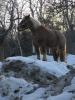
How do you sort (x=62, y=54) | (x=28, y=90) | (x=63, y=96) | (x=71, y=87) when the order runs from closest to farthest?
1. (x=63, y=96)
2. (x=71, y=87)
3. (x=28, y=90)
4. (x=62, y=54)

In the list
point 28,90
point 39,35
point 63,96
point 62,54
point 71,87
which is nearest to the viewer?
point 63,96

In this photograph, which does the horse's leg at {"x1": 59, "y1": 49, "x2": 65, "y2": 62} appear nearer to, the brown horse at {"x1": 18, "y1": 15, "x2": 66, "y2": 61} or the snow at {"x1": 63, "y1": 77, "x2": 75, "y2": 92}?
the brown horse at {"x1": 18, "y1": 15, "x2": 66, "y2": 61}

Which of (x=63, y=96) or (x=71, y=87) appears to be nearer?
(x=63, y=96)

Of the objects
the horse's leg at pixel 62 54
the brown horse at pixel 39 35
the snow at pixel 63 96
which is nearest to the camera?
the snow at pixel 63 96

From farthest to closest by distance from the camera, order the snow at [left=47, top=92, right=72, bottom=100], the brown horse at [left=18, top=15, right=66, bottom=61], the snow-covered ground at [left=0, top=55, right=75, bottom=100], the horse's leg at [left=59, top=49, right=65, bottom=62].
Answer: the horse's leg at [left=59, top=49, right=65, bottom=62] → the brown horse at [left=18, top=15, right=66, bottom=61] → the snow-covered ground at [left=0, top=55, right=75, bottom=100] → the snow at [left=47, top=92, right=72, bottom=100]

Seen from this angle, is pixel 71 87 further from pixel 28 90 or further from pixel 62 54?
pixel 62 54

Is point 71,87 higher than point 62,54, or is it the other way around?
point 71,87

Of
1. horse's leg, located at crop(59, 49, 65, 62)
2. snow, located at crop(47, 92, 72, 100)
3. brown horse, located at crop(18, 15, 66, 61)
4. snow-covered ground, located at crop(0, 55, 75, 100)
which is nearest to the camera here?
snow, located at crop(47, 92, 72, 100)

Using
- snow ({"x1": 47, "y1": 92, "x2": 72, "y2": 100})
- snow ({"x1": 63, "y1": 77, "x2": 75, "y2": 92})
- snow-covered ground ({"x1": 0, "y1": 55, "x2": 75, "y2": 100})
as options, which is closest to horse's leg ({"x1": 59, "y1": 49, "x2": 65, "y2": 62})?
snow-covered ground ({"x1": 0, "y1": 55, "x2": 75, "y2": 100})

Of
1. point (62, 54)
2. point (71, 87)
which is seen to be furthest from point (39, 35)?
point (71, 87)

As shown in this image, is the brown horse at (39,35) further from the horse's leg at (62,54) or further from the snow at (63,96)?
the snow at (63,96)

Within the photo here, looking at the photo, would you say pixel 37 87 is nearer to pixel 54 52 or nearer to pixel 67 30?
pixel 54 52

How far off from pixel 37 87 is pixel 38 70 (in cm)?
129

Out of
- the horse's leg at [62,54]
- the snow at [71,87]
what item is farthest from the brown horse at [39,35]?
the snow at [71,87]
